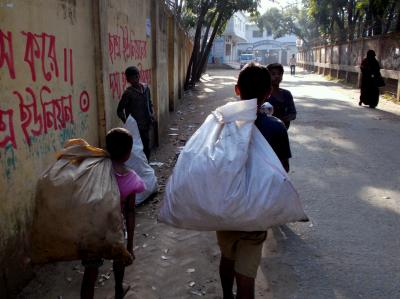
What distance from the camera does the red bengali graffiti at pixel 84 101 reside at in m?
4.23

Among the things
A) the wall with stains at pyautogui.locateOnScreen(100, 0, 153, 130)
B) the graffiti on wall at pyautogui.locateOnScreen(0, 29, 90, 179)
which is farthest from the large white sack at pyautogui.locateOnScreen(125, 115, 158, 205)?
the graffiti on wall at pyautogui.locateOnScreen(0, 29, 90, 179)

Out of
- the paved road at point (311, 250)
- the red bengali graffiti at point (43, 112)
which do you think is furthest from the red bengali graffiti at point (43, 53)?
the paved road at point (311, 250)

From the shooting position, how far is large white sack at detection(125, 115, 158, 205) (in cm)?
484

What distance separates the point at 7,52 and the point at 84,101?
155cm

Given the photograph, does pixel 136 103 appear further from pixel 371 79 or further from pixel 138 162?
pixel 371 79

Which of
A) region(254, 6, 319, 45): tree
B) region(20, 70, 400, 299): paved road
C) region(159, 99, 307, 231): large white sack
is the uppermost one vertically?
region(254, 6, 319, 45): tree

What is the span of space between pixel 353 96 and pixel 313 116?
6019 mm

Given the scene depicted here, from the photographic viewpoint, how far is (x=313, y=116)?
11.3 meters

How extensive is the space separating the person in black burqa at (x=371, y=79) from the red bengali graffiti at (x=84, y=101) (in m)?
10.1

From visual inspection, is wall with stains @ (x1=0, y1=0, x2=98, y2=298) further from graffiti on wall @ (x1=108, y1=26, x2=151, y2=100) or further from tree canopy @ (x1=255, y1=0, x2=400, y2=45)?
tree canopy @ (x1=255, y1=0, x2=400, y2=45)

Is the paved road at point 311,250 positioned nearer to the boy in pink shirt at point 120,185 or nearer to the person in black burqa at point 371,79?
the boy in pink shirt at point 120,185

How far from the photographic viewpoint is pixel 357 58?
21938mm

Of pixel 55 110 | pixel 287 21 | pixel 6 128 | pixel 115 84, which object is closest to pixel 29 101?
pixel 6 128

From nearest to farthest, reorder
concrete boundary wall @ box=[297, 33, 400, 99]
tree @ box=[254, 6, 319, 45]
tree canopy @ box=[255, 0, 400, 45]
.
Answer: concrete boundary wall @ box=[297, 33, 400, 99]
tree canopy @ box=[255, 0, 400, 45]
tree @ box=[254, 6, 319, 45]
